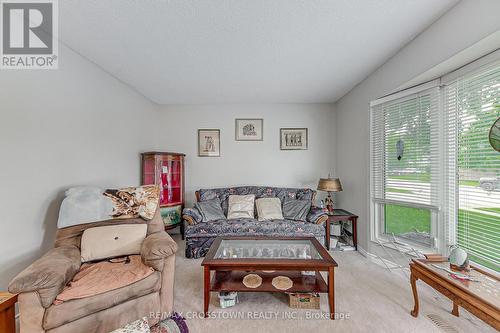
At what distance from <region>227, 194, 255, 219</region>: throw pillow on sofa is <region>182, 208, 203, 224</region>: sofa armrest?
491mm

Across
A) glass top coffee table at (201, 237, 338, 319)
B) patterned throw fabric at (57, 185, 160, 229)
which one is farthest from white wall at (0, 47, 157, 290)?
glass top coffee table at (201, 237, 338, 319)

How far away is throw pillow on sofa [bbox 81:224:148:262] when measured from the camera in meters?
1.79

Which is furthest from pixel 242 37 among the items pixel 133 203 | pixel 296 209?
pixel 296 209

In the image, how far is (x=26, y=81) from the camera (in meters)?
1.75

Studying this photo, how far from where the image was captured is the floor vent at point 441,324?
1.44 metres

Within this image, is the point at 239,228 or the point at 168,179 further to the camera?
the point at 168,179

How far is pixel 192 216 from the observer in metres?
3.04

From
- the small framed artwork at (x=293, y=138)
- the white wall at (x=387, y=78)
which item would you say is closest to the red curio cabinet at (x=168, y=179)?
the small framed artwork at (x=293, y=138)

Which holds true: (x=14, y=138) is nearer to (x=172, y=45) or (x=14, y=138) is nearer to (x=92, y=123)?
(x=92, y=123)

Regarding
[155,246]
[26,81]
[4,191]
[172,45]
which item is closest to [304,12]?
[172,45]

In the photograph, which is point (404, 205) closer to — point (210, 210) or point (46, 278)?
point (210, 210)

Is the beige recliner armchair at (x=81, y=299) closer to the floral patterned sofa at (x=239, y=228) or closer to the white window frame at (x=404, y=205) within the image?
the floral patterned sofa at (x=239, y=228)

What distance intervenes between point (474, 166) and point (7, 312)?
3723mm

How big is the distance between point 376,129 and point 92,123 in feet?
12.2
